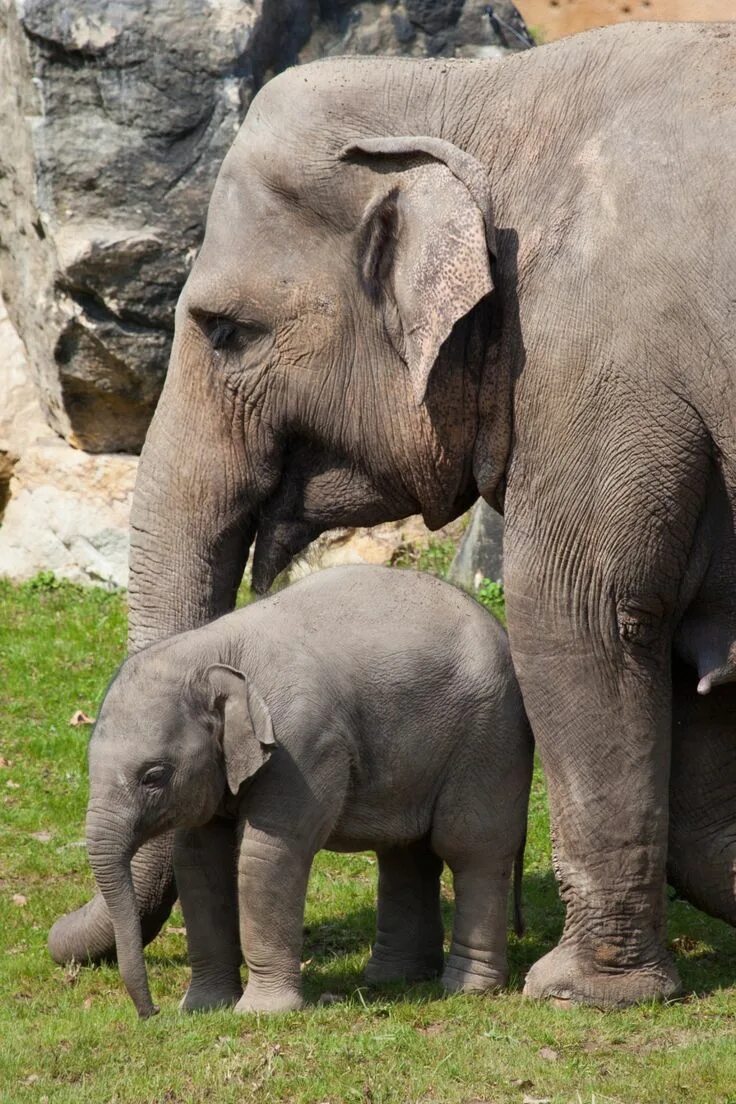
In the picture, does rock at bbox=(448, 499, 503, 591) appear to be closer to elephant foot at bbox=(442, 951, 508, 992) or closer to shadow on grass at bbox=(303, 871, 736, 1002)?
shadow on grass at bbox=(303, 871, 736, 1002)

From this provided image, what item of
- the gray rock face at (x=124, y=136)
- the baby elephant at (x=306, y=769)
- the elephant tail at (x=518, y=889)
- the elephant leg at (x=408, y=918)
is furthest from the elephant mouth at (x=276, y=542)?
the gray rock face at (x=124, y=136)

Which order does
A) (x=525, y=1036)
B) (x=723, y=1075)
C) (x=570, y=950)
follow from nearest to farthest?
(x=723, y=1075), (x=525, y=1036), (x=570, y=950)

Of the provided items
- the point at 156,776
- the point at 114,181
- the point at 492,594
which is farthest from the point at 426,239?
the point at 114,181

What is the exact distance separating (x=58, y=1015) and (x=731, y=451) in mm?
→ 2878

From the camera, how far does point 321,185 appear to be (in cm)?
577

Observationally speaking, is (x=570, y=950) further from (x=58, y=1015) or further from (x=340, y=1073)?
(x=58, y=1015)

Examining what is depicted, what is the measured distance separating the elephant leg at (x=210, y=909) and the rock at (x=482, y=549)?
5691mm

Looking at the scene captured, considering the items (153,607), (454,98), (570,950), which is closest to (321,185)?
(454,98)

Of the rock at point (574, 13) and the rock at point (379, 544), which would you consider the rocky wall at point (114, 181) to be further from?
the rock at point (574, 13)

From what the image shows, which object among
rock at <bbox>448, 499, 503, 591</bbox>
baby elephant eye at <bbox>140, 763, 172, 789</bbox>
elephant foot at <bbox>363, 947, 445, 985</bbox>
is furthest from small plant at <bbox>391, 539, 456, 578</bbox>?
baby elephant eye at <bbox>140, 763, 172, 789</bbox>

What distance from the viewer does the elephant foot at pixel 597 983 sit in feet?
19.8

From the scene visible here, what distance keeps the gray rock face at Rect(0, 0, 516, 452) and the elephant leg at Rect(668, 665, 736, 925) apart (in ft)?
22.9

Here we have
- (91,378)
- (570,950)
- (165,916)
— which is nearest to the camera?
(570,950)

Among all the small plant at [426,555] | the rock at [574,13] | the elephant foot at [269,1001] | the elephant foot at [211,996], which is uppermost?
the rock at [574,13]
